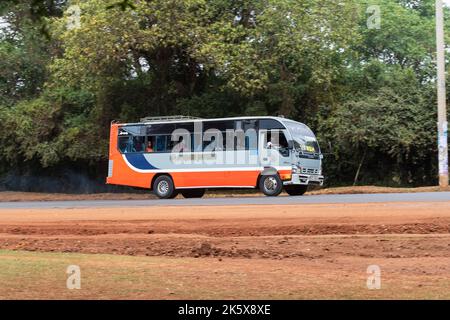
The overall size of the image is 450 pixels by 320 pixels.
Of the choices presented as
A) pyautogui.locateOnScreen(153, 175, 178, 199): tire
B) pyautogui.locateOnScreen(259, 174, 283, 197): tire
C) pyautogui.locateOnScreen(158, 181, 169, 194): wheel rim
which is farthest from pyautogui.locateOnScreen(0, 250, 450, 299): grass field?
pyautogui.locateOnScreen(158, 181, 169, 194): wheel rim

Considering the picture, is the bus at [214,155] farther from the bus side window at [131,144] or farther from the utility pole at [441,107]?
the utility pole at [441,107]

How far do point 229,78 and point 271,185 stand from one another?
6703 mm

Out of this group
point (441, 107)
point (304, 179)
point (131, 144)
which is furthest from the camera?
point (131, 144)

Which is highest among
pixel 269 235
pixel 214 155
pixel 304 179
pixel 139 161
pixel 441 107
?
pixel 441 107

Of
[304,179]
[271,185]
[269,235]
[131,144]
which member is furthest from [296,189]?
[269,235]

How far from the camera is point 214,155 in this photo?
90.3ft

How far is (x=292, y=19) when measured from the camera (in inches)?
1197

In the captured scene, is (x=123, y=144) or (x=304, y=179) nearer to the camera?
(x=304, y=179)

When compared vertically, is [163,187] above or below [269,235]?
above

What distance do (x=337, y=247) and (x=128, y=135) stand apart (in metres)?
17.4

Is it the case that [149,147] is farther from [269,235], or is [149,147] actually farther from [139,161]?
[269,235]

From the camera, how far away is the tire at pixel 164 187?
2839cm

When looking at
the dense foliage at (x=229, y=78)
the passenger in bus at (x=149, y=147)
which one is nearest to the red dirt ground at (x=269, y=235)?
the passenger in bus at (x=149, y=147)
